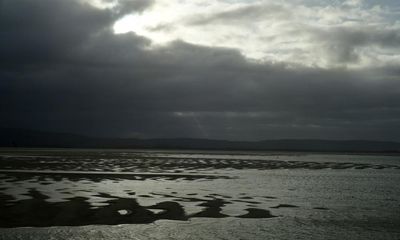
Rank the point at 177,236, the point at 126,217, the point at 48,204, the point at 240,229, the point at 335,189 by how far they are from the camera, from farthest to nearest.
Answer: the point at 335,189, the point at 48,204, the point at 126,217, the point at 240,229, the point at 177,236

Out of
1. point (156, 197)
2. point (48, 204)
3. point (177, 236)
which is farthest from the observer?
point (156, 197)

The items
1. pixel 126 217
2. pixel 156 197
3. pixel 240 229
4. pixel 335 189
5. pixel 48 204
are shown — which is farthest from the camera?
pixel 335 189

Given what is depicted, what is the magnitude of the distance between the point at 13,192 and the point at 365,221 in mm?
17397

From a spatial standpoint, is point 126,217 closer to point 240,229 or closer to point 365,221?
point 240,229

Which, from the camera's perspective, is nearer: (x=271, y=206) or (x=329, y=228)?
(x=329, y=228)

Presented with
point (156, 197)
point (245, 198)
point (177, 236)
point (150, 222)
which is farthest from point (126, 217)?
point (245, 198)

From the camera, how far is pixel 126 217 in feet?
57.1

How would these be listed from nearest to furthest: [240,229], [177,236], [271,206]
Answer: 1. [177,236]
2. [240,229]
3. [271,206]

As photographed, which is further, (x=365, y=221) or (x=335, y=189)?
(x=335, y=189)

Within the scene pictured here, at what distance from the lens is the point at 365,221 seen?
1795cm

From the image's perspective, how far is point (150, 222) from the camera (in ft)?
54.3

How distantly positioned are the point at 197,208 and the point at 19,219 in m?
7.41

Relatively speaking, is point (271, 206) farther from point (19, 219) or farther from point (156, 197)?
point (19, 219)

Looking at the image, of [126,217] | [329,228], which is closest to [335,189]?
[329,228]
